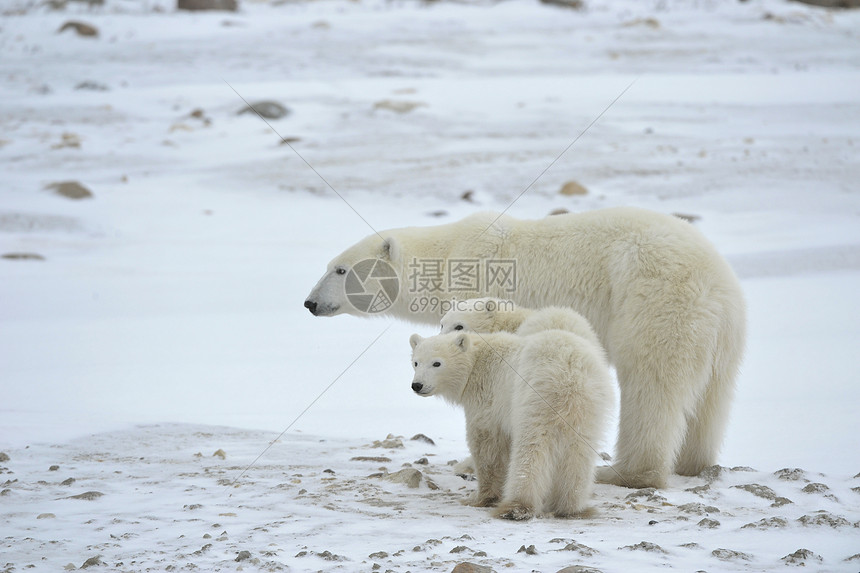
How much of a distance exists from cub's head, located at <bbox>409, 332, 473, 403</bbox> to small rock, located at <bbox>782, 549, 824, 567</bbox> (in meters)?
1.63

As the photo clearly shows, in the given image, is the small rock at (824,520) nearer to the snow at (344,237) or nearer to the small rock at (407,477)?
the snow at (344,237)

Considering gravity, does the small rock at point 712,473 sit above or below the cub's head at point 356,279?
below

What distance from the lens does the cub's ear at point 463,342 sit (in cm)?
415

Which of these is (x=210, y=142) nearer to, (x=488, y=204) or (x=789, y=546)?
(x=488, y=204)

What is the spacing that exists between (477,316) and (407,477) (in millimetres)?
874

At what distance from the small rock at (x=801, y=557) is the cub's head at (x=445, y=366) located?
1634 mm

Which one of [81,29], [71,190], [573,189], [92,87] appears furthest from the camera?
[81,29]

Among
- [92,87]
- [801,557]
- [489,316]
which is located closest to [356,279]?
[489,316]

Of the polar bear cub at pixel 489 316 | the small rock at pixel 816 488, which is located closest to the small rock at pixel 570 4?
the polar bear cub at pixel 489 316

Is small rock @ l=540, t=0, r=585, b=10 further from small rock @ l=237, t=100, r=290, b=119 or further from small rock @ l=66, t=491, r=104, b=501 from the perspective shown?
small rock @ l=66, t=491, r=104, b=501

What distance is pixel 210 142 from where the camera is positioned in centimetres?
1477

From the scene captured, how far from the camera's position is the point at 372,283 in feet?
17.6

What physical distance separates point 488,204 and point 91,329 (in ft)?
16.9

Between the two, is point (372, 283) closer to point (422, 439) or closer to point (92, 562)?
point (422, 439)
